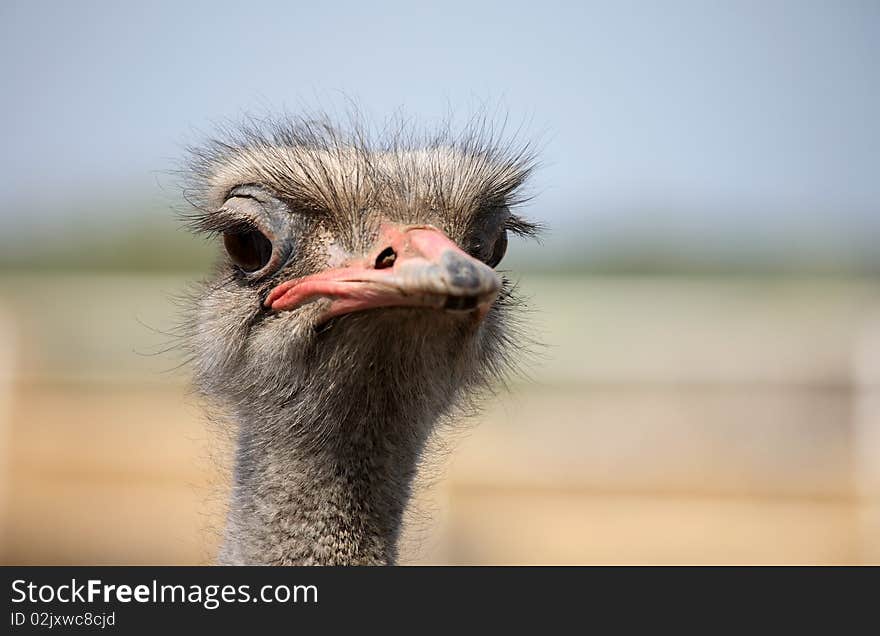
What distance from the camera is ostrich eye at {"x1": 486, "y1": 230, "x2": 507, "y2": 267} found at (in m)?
2.66

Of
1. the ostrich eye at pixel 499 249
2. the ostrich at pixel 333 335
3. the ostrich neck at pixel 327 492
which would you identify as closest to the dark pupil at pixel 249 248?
the ostrich at pixel 333 335

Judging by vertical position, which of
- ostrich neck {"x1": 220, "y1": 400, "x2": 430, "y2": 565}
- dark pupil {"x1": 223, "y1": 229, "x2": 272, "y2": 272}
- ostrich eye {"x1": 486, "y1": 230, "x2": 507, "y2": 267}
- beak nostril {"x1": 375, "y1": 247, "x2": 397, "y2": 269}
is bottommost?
ostrich neck {"x1": 220, "y1": 400, "x2": 430, "y2": 565}

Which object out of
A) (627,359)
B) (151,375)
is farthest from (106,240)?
(627,359)

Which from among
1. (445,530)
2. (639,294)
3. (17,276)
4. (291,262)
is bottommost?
(291,262)

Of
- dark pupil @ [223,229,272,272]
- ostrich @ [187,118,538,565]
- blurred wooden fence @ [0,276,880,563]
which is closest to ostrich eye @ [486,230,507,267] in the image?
ostrich @ [187,118,538,565]

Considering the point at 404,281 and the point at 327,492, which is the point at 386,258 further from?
the point at 327,492

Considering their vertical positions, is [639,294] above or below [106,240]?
below

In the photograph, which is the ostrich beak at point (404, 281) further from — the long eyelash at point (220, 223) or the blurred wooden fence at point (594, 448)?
the blurred wooden fence at point (594, 448)

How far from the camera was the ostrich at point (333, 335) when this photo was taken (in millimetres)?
2338

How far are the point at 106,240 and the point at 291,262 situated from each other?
710 inches

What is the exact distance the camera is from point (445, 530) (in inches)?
319

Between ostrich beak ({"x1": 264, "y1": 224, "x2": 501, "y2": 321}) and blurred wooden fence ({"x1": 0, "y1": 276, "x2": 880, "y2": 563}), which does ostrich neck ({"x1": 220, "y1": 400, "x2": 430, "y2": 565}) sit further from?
blurred wooden fence ({"x1": 0, "y1": 276, "x2": 880, "y2": 563})

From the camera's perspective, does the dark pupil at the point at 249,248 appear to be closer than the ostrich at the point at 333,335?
No

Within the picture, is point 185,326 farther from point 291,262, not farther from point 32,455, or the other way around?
point 32,455
